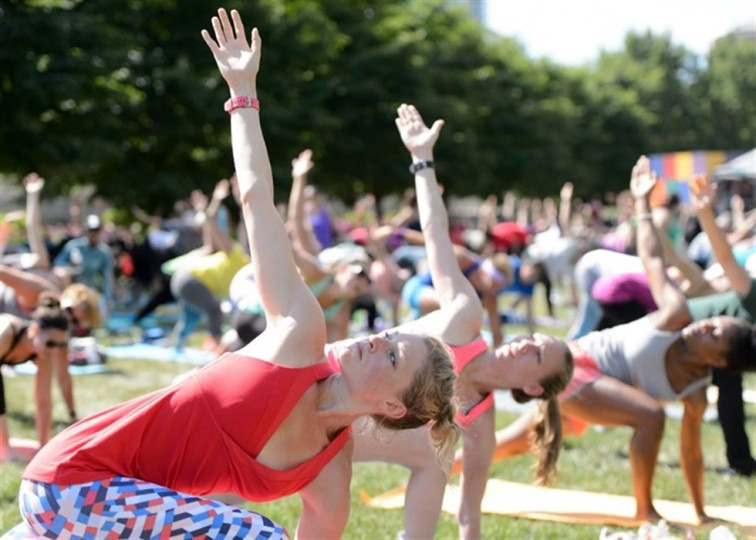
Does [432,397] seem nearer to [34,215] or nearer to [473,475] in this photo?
[473,475]

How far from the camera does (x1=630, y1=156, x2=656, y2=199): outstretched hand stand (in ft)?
17.2

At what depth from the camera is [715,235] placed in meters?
5.43

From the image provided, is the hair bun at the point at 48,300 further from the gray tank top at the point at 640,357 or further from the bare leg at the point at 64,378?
the gray tank top at the point at 640,357

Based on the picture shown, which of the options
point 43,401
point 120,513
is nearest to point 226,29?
point 120,513

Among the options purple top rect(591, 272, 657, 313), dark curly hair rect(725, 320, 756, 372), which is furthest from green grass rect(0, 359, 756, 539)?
purple top rect(591, 272, 657, 313)

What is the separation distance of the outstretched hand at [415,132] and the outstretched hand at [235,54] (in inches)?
48.7

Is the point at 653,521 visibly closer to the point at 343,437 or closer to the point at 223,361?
the point at 343,437

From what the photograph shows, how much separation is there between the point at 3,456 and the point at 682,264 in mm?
4723

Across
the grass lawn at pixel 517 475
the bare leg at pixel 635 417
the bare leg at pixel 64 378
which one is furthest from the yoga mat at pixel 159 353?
the bare leg at pixel 635 417

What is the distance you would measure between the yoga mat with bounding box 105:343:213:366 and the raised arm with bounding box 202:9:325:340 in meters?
7.59

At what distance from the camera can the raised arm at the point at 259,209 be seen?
2959mm

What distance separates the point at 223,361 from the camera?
288cm

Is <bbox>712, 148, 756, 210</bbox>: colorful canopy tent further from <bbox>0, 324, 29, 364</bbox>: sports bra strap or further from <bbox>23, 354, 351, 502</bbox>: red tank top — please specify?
<bbox>23, 354, 351, 502</bbox>: red tank top

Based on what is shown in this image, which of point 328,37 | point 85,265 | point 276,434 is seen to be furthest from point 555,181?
point 276,434
